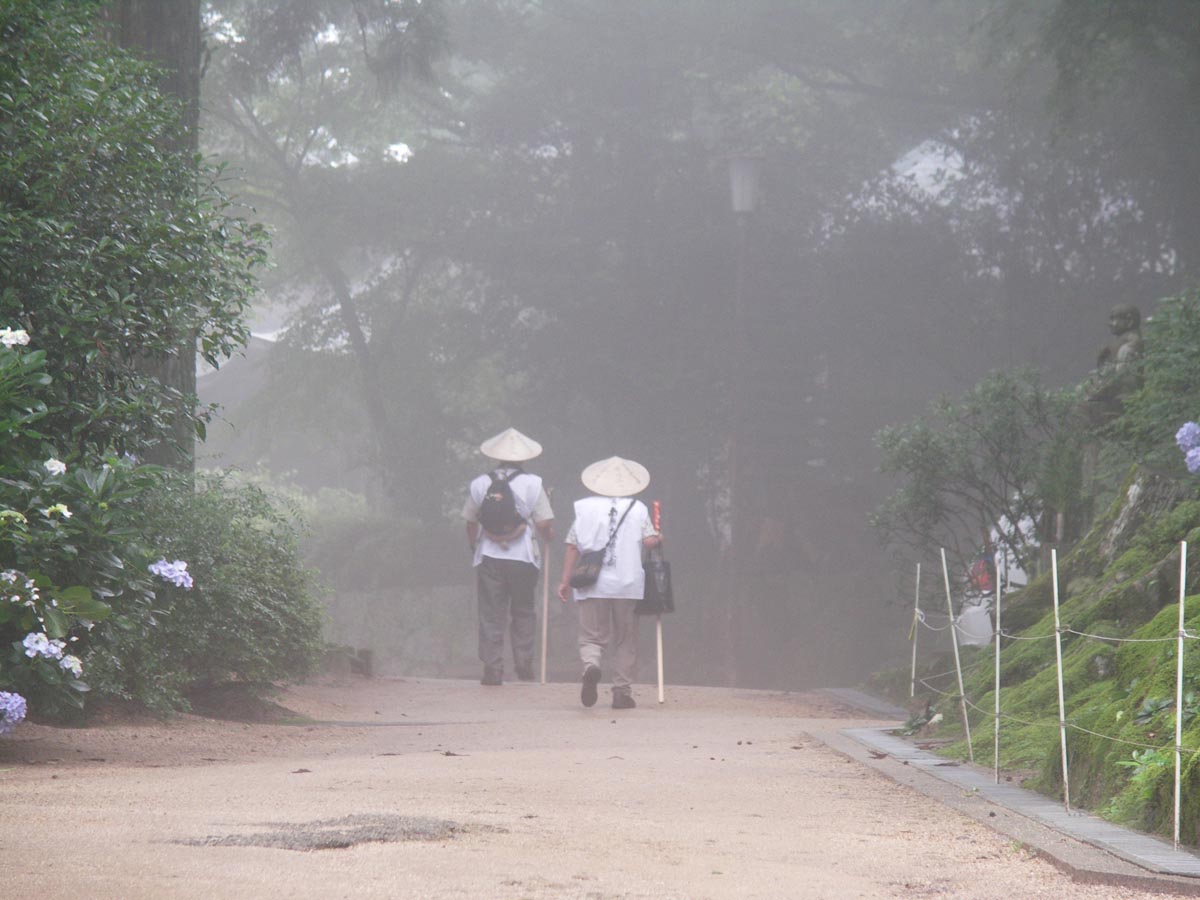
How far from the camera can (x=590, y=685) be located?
11383mm

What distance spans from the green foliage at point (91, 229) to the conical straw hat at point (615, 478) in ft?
16.8

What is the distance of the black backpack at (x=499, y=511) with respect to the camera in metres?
13.5

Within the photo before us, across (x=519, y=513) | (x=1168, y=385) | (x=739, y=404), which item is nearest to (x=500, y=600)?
(x=519, y=513)

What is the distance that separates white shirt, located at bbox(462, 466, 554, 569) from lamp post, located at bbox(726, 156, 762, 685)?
25.2ft

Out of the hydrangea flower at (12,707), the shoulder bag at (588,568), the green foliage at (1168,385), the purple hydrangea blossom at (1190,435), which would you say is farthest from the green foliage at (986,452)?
the hydrangea flower at (12,707)

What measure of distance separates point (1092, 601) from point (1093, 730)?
2.55 meters

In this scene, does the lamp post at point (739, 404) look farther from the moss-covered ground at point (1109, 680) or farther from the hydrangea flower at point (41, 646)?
the hydrangea flower at point (41, 646)

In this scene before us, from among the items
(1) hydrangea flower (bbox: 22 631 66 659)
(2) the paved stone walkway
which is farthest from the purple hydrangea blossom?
(1) hydrangea flower (bbox: 22 631 66 659)

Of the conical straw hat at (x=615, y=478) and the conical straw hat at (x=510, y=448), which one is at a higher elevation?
the conical straw hat at (x=510, y=448)

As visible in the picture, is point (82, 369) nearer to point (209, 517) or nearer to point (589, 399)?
point (209, 517)

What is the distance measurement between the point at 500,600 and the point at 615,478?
161 cm

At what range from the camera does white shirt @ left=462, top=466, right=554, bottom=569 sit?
44.7 feet

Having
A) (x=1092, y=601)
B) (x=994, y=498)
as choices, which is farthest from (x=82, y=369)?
(x=994, y=498)

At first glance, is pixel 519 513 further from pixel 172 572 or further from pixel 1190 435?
pixel 1190 435
